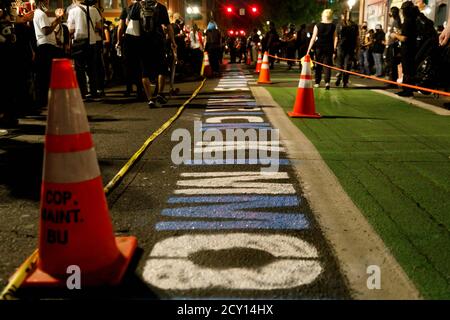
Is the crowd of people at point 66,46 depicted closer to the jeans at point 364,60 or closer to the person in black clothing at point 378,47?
the person in black clothing at point 378,47

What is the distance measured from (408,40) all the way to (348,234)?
349 inches

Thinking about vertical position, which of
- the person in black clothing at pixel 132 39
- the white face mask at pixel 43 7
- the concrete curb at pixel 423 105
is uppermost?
the white face mask at pixel 43 7

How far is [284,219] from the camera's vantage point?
3.10 meters

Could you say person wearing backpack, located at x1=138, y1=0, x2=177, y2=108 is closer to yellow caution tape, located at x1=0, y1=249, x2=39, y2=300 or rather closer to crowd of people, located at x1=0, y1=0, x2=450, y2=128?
crowd of people, located at x1=0, y1=0, x2=450, y2=128

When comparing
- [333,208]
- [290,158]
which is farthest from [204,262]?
[290,158]

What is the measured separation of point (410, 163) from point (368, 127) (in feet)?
7.04

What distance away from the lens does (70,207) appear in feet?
7.50

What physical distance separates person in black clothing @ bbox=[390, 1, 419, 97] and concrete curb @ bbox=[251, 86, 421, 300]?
22.2 ft

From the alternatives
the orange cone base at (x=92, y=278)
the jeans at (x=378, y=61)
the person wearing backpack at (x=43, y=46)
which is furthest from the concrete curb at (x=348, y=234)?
the jeans at (x=378, y=61)

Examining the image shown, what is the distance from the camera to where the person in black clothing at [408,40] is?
10.4 m

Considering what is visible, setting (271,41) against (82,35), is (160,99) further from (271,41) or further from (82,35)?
(271,41)

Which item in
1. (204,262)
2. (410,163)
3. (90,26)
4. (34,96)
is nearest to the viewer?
(204,262)

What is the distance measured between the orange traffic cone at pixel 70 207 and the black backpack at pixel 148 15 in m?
6.41

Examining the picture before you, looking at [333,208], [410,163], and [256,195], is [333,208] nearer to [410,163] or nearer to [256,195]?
[256,195]
